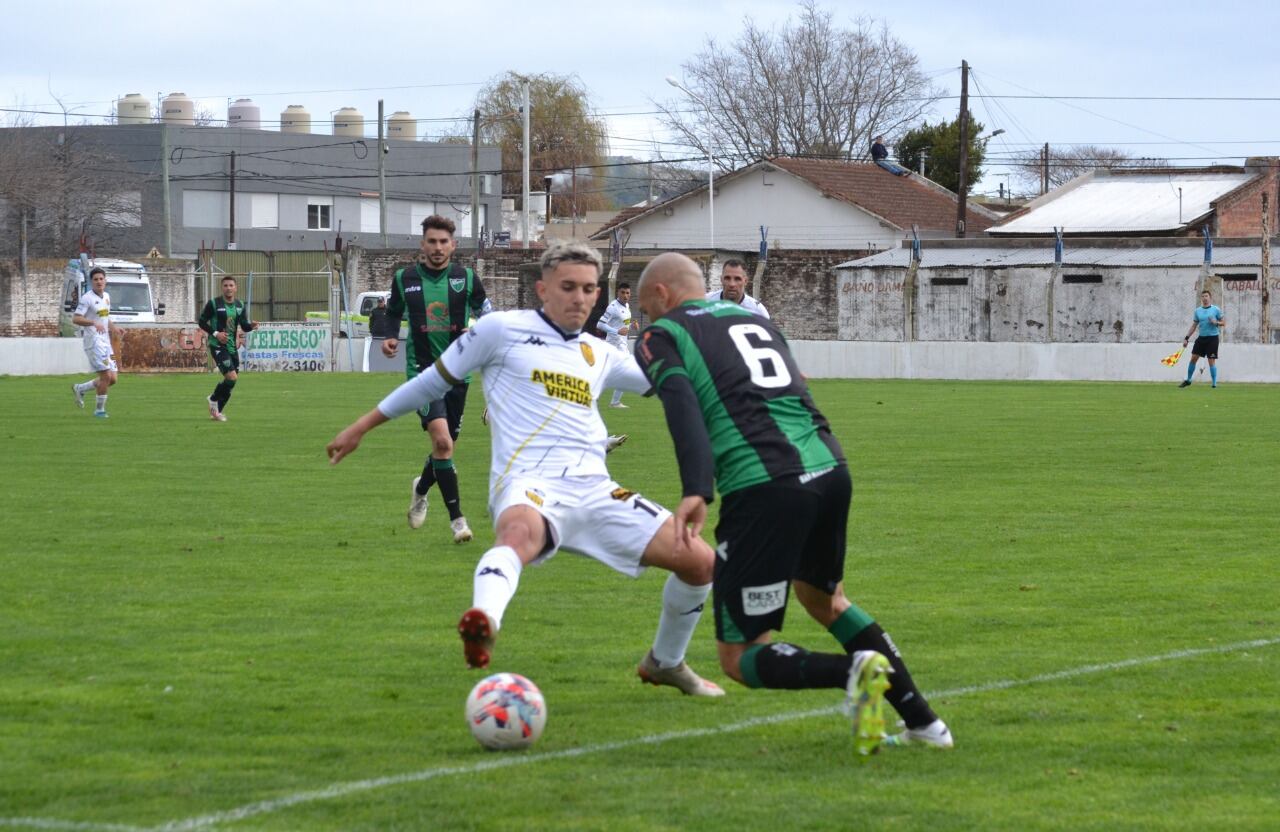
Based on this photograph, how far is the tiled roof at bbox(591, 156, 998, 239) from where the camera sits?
206 ft

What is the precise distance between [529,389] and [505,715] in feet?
5.14

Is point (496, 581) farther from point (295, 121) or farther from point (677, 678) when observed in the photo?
point (295, 121)

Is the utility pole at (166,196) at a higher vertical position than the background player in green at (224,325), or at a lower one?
higher

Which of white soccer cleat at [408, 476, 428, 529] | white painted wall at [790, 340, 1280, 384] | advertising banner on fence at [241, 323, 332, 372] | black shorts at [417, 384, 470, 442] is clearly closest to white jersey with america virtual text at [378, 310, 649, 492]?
black shorts at [417, 384, 470, 442]

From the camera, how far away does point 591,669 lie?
707 cm

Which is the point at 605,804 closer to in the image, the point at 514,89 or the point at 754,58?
the point at 754,58

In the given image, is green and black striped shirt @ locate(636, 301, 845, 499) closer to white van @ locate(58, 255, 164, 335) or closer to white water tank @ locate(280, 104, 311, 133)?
white van @ locate(58, 255, 164, 335)

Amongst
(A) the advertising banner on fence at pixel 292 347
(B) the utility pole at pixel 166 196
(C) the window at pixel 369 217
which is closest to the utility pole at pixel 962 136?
(A) the advertising banner on fence at pixel 292 347

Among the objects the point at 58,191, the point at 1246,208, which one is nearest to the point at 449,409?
the point at 1246,208

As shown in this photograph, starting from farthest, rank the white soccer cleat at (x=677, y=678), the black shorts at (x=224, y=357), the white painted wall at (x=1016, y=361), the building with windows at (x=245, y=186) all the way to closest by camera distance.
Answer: the building with windows at (x=245, y=186)
the white painted wall at (x=1016, y=361)
the black shorts at (x=224, y=357)
the white soccer cleat at (x=677, y=678)

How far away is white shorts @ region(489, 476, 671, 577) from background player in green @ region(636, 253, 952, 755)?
55cm

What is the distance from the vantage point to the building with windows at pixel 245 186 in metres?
71.7

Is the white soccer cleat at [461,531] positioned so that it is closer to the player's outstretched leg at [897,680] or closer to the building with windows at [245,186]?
the player's outstretched leg at [897,680]

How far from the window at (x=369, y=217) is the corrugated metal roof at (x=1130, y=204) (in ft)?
112
